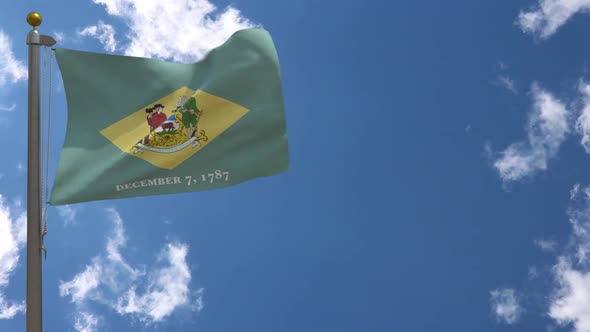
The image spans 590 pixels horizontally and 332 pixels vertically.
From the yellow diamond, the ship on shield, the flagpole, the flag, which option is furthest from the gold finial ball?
the ship on shield

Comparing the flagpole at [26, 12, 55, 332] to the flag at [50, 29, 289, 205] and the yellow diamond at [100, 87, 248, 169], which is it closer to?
the flag at [50, 29, 289, 205]

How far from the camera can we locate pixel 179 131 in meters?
12.4

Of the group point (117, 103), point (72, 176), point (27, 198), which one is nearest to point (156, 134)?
point (117, 103)

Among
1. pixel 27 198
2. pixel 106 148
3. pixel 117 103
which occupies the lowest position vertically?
pixel 27 198

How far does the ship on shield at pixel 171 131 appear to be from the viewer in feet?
40.8

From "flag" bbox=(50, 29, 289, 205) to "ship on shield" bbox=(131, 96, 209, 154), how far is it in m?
0.02

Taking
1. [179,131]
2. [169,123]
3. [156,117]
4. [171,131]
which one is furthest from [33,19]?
[179,131]

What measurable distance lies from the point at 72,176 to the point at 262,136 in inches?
135

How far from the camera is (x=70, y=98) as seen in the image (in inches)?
479

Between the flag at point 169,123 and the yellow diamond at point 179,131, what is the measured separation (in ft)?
0.06

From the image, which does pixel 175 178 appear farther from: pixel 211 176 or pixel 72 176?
pixel 72 176

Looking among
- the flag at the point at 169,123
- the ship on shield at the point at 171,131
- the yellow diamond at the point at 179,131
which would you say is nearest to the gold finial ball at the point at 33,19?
A: the flag at the point at 169,123

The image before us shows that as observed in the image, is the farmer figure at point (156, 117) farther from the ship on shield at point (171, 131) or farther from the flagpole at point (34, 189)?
the flagpole at point (34, 189)

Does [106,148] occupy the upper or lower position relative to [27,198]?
upper
